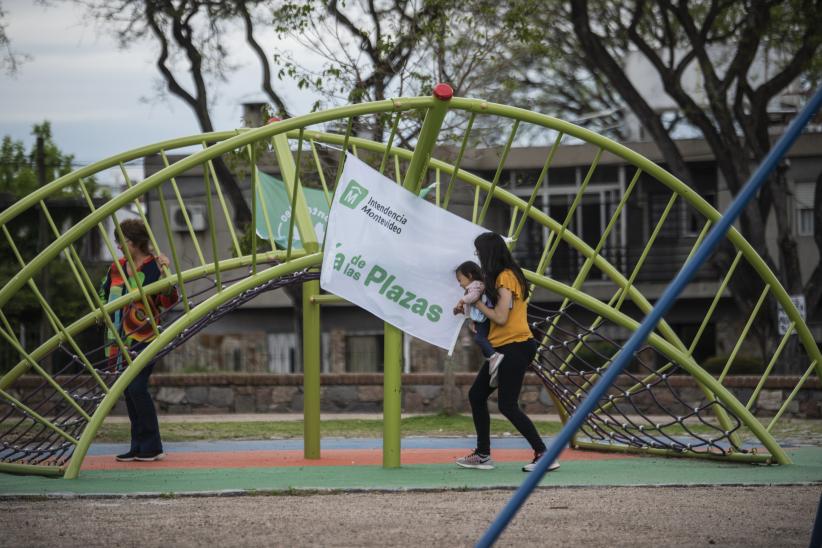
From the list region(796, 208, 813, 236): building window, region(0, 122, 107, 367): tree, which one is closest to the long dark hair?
region(0, 122, 107, 367): tree

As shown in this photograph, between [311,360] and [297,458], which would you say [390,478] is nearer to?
[311,360]

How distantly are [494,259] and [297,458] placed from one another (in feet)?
8.63

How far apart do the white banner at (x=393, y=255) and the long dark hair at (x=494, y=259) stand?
0.68 ft

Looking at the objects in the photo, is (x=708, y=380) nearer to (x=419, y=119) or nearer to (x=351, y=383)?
(x=419, y=119)

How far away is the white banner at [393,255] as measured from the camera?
26.1 ft

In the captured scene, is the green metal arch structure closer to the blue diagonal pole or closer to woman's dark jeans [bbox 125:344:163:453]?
woman's dark jeans [bbox 125:344:163:453]

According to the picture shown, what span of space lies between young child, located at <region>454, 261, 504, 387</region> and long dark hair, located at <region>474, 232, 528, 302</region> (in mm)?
99

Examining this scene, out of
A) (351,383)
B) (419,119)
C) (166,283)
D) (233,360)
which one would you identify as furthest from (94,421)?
(233,360)

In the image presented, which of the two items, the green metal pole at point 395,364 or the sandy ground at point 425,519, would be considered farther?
the green metal pole at point 395,364

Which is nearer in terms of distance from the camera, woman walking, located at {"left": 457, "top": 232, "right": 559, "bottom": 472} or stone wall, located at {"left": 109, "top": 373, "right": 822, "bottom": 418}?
woman walking, located at {"left": 457, "top": 232, "right": 559, "bottom": 472}

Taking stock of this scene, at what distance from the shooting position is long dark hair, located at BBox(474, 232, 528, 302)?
7.93 meters

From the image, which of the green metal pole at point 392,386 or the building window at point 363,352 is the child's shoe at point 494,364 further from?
the building window at point 363,352

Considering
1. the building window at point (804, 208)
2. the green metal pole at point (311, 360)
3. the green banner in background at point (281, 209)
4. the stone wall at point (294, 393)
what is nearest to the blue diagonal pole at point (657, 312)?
the green metal pole at point (311, 360)

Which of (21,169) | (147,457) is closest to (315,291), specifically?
(147,457)
